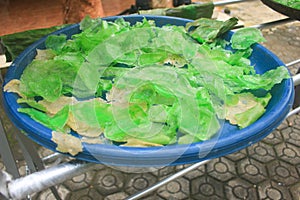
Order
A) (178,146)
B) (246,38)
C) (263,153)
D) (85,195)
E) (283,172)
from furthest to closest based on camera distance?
(263,153) < (283,172) < (85,195) < (246,38) < (178,146)

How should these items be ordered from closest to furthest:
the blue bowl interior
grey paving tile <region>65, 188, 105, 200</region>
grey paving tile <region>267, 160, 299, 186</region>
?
the blue bowl interior, grey paving tile <region>65, 188, 105, 200</region>, grey paving tile <region>267, 160, 299, 186</region>

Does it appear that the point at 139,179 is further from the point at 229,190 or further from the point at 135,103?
the point at 135,103

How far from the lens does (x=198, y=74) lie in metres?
0.84

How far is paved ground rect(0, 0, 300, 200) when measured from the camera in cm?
165

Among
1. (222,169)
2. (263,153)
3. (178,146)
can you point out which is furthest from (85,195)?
(178,146)

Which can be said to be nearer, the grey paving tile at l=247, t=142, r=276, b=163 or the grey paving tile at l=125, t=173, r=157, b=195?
the grey paving tile at l=125, t=173, r=157, b=195

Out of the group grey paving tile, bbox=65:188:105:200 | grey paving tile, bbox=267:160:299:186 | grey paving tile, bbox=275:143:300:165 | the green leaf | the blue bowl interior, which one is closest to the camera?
the blue bowl interior

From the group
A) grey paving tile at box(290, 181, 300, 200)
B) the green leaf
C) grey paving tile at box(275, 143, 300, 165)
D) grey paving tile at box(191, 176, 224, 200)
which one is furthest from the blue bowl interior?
grey paving tile at box(275, 143, 300, 165)

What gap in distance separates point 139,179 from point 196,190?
310mm

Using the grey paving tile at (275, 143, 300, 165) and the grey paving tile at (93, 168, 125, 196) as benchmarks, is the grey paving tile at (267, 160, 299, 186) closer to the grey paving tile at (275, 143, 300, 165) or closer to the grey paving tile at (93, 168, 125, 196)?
the grey paving tile at (275, 143, 300, 165)

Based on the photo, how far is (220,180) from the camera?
67.9 inches

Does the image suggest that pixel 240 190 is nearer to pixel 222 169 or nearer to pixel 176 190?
pixel 222 169

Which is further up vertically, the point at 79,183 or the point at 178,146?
the point at 178,146

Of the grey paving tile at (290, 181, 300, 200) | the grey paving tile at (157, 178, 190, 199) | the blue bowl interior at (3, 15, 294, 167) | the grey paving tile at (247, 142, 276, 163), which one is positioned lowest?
the grey paving tile at (290, 181, 300, 200)
